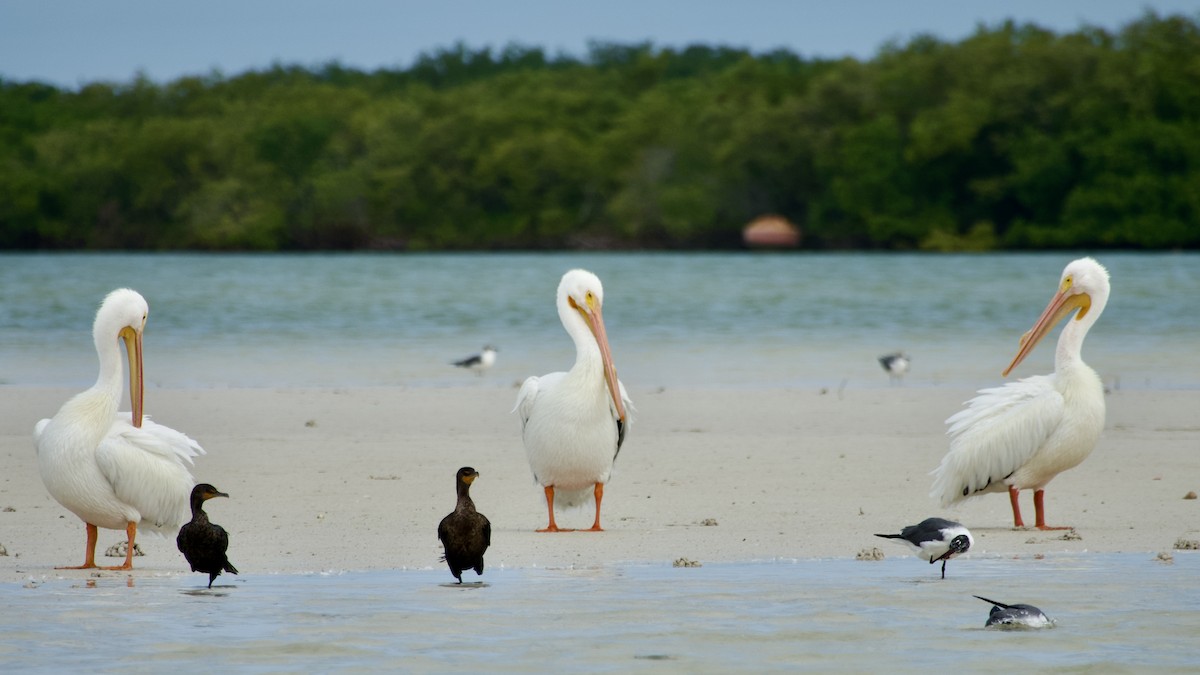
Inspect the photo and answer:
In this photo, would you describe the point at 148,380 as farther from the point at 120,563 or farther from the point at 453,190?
the point at 453,190

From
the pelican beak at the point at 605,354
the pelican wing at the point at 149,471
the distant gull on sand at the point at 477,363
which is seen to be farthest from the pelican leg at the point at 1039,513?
the distant gull on sand at the point at 477,363

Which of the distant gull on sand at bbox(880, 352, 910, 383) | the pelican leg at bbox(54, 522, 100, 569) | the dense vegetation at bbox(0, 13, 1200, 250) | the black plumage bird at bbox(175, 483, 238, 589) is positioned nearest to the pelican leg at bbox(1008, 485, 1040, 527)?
the black plumage bird at bbox(175, 483, 238, 589)

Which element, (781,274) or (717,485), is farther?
(781,274)

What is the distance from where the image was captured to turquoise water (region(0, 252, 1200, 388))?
47.5 ft

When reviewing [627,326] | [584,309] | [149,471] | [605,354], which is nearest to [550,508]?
[605,354]

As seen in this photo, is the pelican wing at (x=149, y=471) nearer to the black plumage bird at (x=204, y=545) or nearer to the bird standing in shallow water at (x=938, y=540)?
the black plumage bird at (x=204, y=545)

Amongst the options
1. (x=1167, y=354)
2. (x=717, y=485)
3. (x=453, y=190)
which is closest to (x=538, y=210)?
(x=453, y=190)

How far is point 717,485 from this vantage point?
7.79 metres

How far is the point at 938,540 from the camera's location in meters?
5.79

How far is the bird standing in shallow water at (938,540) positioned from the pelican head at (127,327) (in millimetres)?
2946

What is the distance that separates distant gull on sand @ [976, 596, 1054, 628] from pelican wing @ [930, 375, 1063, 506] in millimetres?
1872

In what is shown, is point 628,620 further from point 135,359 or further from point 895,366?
point 895,366

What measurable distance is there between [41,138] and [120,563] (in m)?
73.0

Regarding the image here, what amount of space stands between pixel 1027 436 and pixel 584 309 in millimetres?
1949
